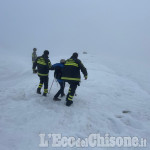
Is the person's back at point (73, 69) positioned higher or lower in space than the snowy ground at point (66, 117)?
higher

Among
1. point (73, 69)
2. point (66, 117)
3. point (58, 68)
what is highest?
point (73, 69)

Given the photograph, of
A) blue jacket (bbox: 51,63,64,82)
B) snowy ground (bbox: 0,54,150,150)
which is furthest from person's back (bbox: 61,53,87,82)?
snowy ground (bbox: 0,54,150,150)

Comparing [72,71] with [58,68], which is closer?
[72,71]

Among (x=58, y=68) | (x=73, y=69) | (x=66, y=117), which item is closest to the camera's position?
(x=66, y=117)

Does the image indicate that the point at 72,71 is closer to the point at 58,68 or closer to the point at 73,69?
the point at 73,69

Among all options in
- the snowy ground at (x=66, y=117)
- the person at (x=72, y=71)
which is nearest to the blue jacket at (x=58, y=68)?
the person at (x=72, y=71)

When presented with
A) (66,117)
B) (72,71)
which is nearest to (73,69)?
(72,71)

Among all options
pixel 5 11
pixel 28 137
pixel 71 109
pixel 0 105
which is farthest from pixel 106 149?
pixel 5 11

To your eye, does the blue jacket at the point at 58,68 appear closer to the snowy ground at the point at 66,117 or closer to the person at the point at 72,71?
the person at the point at 72,71

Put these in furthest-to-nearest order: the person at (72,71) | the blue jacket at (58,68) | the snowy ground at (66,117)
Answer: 1. the blue jacket at (58,68)
2. the person at (72,71)
3. the snowy ground at (66,117)

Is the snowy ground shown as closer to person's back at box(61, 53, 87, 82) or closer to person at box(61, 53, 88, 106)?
person at box(61, 53, 88, 106)

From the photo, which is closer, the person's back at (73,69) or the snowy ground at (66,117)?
the snowy ground at (66,117)

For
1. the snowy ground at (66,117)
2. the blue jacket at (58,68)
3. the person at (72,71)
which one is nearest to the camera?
the snowy ground at (66,117)

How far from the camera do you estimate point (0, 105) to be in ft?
22.2
